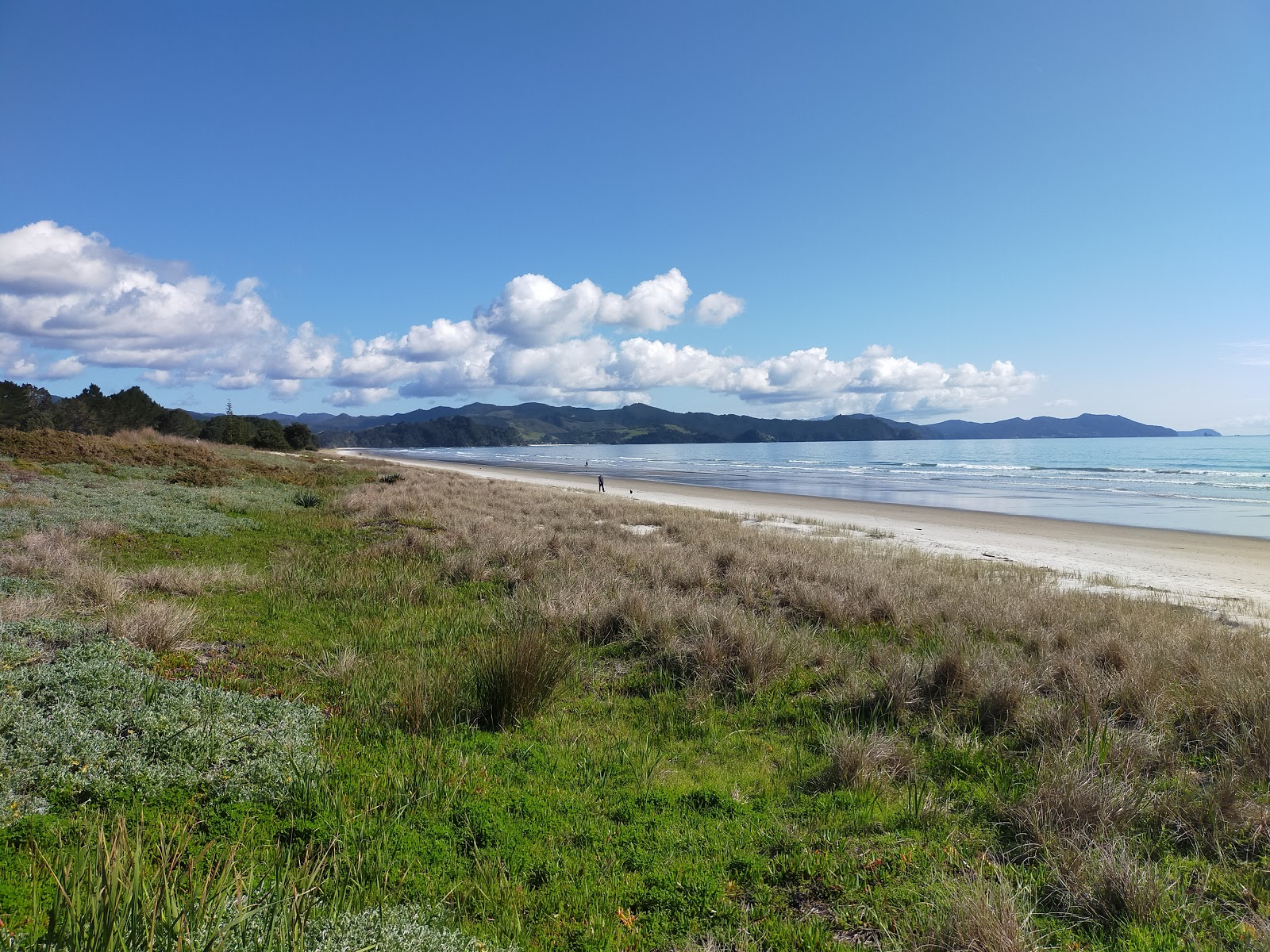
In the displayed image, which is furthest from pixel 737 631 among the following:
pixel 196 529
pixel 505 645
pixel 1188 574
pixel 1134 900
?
pixel 1188 574

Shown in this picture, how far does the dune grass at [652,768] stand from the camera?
326cm

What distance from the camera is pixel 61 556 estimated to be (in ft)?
31.2

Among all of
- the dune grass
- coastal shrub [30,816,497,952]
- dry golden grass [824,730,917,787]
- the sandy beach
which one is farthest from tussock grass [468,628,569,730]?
the sandy beach

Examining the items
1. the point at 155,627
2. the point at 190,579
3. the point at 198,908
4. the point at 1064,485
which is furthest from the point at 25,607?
the point at 1064,485

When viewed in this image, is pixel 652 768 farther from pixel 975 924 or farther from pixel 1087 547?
pixel 1087 547

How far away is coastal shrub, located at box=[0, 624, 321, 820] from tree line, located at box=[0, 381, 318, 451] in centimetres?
5430

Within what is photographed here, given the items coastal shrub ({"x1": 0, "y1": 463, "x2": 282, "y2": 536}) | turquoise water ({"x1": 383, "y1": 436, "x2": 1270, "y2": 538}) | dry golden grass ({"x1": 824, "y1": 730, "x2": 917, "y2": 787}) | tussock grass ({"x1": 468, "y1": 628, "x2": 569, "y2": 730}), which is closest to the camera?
dry golden grass ({"x1": 824, "y1": 730, "x2": 917, "y2": 787})

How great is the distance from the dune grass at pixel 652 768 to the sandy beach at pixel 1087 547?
440 centimetres

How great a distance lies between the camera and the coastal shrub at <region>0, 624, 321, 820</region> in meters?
3.95

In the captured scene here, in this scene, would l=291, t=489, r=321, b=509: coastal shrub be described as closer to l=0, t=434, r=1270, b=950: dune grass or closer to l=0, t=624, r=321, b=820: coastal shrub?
l=0, t=434, r=1270, b=950: dune grass

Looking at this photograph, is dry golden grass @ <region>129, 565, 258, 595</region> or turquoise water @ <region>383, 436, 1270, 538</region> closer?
dry golden grass @ <region>129, 565, 258, 595</region>

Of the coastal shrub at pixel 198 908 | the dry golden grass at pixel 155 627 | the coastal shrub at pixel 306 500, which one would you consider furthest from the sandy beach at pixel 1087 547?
the dry golden grass at pixel 155 627

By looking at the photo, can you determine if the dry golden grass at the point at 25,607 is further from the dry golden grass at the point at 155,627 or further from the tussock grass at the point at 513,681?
the tussock grass at the point at 513,681

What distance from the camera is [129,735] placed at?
4.47 m
